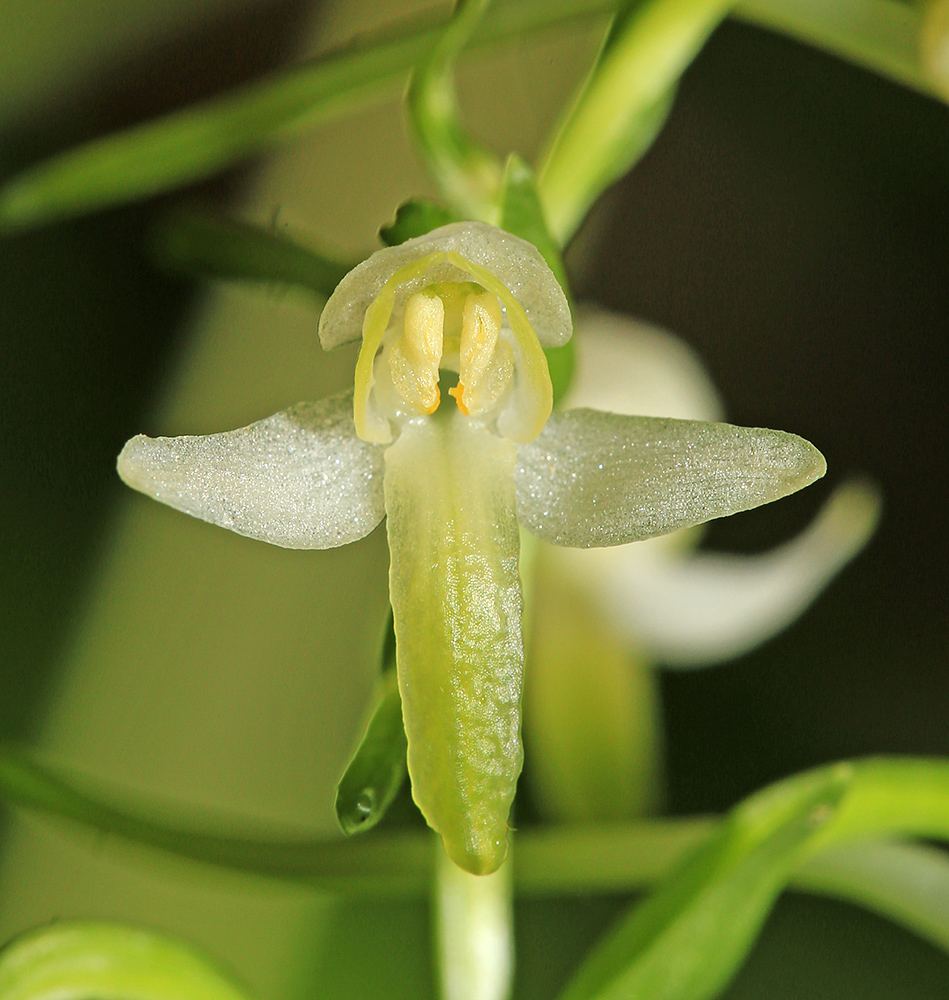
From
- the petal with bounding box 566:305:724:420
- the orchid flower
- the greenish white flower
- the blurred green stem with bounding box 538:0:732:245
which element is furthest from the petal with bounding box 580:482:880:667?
the orchid flower

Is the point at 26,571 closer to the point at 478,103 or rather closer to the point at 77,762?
the point at 77,762

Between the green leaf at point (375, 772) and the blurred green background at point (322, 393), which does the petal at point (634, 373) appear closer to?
the blurred green background at point (322, 393)

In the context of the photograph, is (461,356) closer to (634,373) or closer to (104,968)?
(104,968)

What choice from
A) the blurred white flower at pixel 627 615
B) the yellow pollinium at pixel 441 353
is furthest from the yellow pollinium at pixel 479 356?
the blurred white flower at pixel 627 615

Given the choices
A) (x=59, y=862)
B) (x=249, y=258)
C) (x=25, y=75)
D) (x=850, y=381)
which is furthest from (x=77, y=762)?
(x=850, y=381)

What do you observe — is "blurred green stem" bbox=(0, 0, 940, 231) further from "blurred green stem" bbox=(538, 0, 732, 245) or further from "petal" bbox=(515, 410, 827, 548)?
"petal" bbox=(515, 410, 827, 548)
